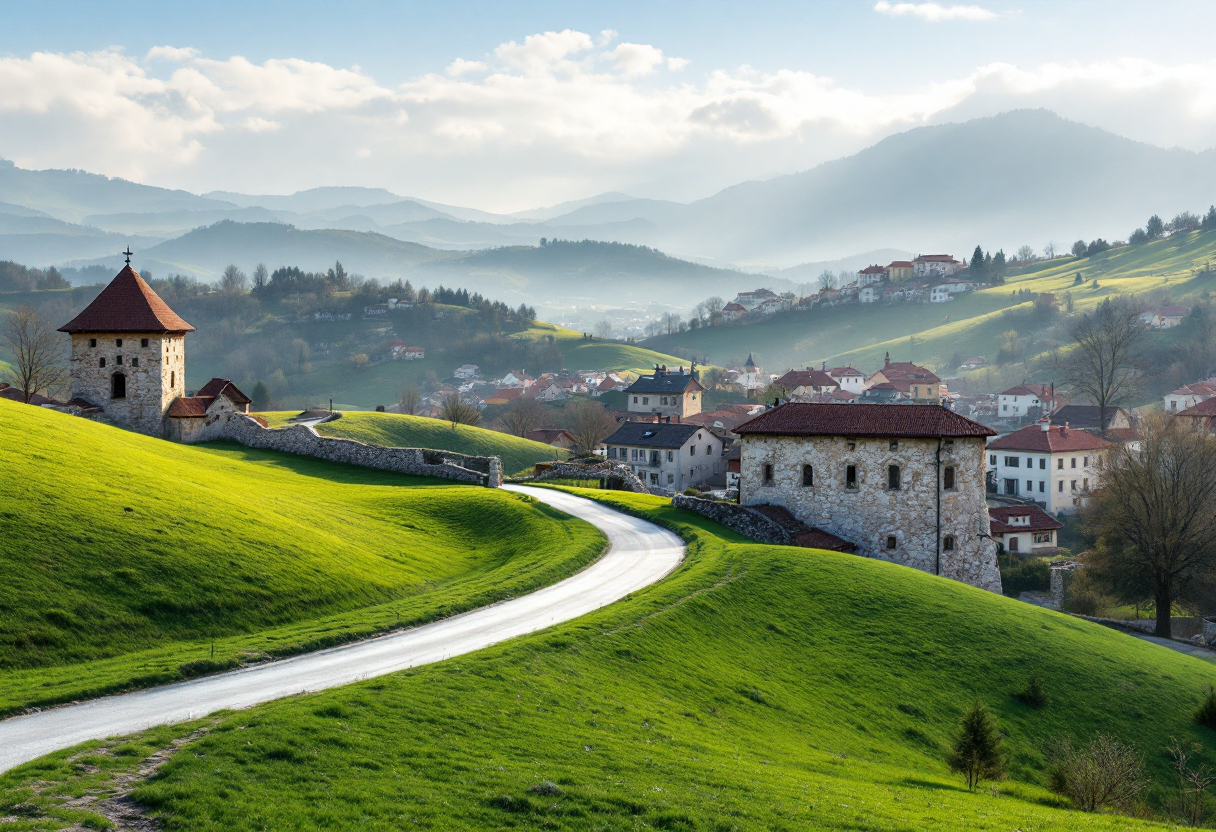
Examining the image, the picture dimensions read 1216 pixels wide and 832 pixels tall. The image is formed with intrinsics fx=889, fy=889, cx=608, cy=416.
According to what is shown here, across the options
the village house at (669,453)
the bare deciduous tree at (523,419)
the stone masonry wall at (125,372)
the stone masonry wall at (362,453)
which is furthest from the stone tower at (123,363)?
the bare deciduous tree at (523,419)

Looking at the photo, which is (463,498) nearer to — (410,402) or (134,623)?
(134,623)

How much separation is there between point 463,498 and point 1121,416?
103m

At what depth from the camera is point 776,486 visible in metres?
49.0

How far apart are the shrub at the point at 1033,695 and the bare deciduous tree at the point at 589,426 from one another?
67.8 meters

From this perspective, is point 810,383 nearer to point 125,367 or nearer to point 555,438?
point 555,438

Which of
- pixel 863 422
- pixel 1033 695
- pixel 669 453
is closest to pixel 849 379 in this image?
pixel 669 453

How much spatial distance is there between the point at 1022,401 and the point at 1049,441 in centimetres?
6274

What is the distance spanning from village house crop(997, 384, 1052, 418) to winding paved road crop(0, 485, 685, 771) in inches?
5007

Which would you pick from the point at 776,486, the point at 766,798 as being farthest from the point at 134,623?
the point at 776,486

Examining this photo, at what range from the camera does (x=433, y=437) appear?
302 ft

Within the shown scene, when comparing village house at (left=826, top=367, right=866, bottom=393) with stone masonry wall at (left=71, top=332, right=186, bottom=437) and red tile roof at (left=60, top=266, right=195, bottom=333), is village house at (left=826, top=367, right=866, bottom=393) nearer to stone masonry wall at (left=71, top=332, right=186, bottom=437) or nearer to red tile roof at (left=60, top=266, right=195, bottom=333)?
red tile roof at (left=60, top=266, right=195, bottom=333)

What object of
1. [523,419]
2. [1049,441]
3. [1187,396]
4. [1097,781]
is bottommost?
[1097,781]

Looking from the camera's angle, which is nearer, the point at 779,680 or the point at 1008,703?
the point at 779,680

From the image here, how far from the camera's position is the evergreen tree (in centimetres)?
2141
